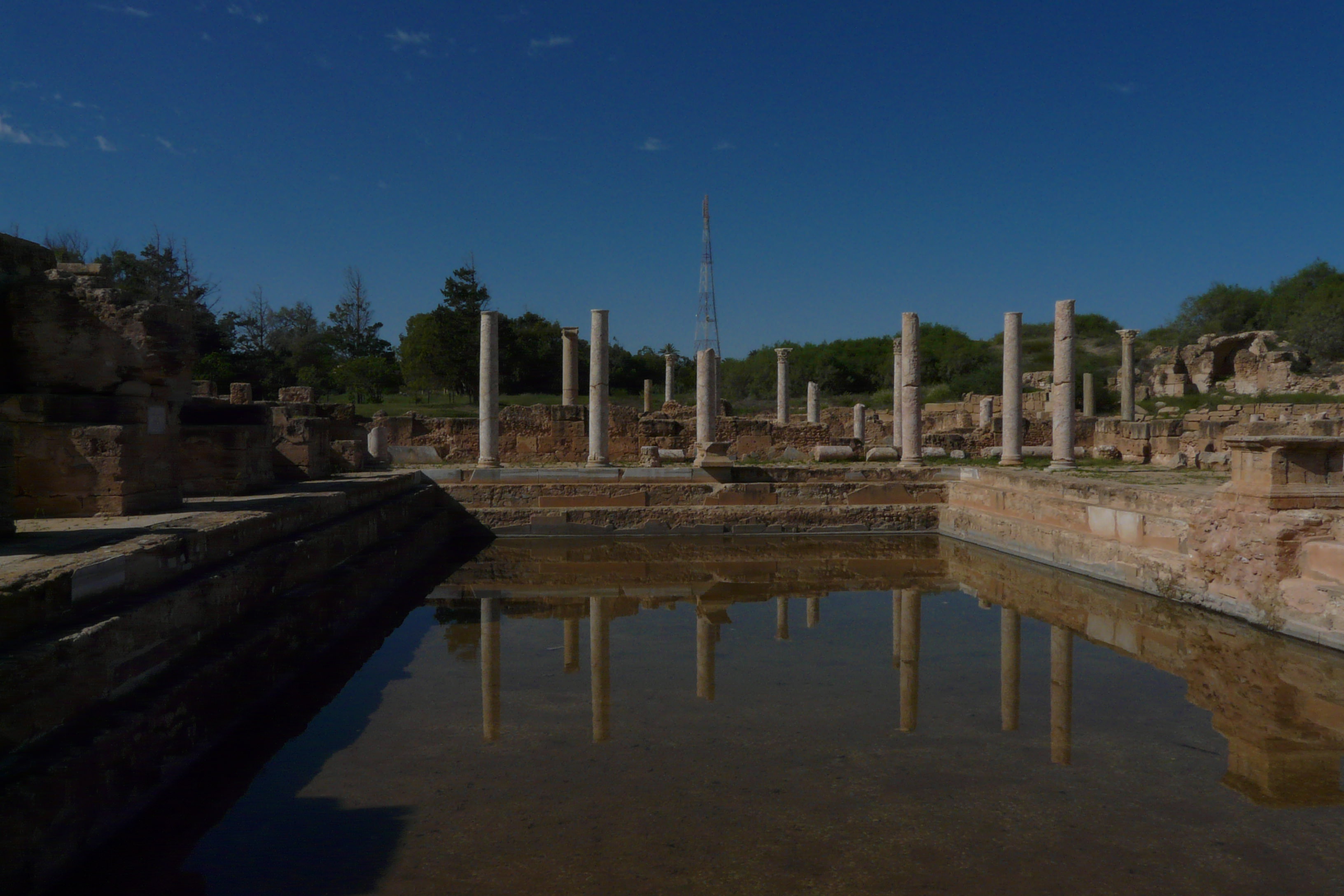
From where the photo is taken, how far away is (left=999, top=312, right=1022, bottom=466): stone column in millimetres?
15445

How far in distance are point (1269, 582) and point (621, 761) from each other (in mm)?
5414

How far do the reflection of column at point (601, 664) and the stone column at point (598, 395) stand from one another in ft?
22.2

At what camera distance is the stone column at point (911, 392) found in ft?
49.5

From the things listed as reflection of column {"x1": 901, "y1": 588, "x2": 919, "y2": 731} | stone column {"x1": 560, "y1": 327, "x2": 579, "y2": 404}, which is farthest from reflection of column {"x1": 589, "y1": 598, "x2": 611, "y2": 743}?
stone column {"x1": 560, "y1": 327, "x2": 579, "y2": 404}

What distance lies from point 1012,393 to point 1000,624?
9851 mm

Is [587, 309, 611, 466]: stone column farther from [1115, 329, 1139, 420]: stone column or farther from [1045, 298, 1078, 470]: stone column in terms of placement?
[1115, 329, 1139, 420]: stone column

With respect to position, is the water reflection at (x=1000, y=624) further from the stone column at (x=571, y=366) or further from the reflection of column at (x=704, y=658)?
the stone column at (x=571, y=366)

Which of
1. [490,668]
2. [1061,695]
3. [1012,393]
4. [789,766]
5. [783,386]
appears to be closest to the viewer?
[789,766]

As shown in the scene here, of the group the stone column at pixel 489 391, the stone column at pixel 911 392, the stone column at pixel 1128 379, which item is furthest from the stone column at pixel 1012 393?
the stone column at pixel 1128 379

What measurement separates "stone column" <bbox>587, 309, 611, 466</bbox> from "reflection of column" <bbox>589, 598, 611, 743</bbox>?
6.77 metres

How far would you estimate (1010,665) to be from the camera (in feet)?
18.7

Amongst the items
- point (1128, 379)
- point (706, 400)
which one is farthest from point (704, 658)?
point (1128, 379)

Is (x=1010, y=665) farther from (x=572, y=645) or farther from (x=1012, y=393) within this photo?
(x=1012, y=393)

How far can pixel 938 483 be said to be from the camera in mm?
13039
